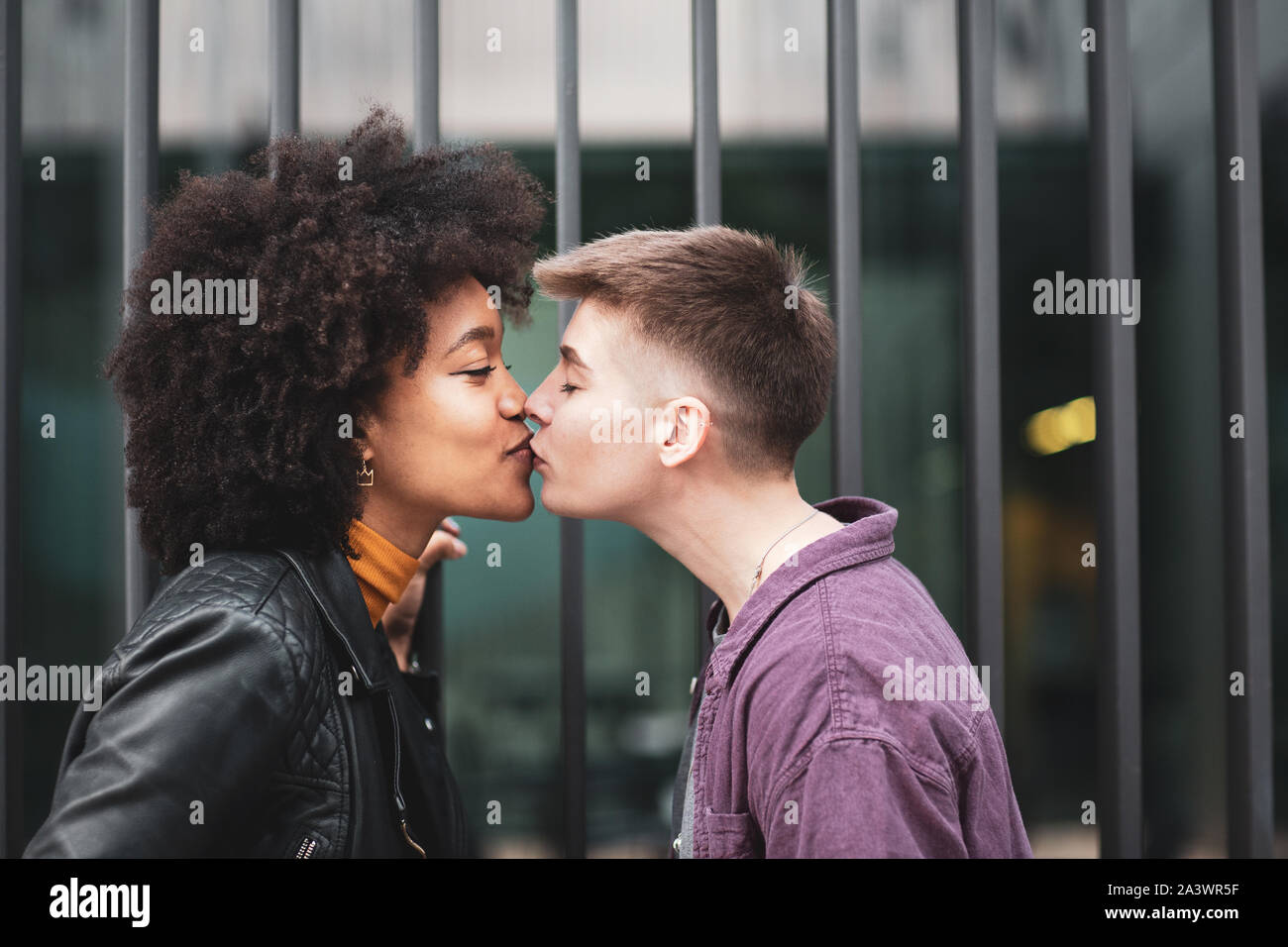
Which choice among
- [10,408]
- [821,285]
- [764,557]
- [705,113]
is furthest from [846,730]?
[821,285]

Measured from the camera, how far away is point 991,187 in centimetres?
204

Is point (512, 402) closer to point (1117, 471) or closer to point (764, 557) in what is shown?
point (764, 557)

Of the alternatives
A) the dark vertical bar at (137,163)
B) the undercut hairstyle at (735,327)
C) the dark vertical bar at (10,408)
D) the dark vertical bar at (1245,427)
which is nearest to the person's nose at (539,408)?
the undercut hairstyle at (735,327)

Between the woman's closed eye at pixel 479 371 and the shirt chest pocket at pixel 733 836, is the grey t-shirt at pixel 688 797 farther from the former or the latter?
the woman's closed eye at pixel 479 371

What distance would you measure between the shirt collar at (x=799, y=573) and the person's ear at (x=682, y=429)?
0.92 feet

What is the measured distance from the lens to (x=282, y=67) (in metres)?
1.96

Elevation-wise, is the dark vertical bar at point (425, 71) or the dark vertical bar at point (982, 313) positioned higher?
the dark vertical bar at point (425, 71)

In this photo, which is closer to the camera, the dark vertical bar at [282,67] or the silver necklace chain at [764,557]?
the silver necklace chain at [764,557]

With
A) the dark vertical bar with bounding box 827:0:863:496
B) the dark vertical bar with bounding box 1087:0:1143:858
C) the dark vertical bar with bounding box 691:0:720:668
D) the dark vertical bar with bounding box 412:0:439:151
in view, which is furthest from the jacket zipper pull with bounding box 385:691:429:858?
the dark vertical bar with bounding box 1087:0:1143:858

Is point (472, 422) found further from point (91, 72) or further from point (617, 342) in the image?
point (91, 72)

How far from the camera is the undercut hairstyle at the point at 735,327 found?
164 cm

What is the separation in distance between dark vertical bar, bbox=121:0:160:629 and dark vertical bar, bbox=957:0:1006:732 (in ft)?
6.11

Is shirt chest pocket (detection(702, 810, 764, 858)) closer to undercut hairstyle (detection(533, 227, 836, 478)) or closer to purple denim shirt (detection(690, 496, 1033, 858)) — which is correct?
purple denim shirt (detection(690, 496, 1033, 858))
